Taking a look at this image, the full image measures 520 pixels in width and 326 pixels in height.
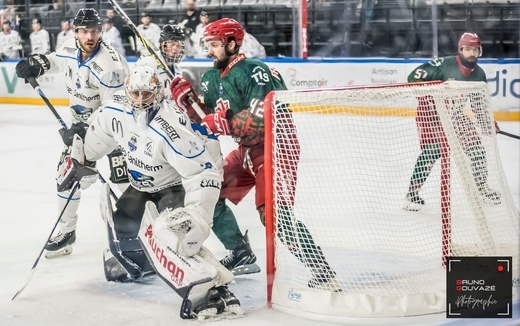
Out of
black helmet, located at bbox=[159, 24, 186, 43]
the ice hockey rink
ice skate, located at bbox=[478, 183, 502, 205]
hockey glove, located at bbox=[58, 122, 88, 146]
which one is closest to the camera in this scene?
the ice hockey rink

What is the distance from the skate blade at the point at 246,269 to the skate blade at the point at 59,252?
0.84 m

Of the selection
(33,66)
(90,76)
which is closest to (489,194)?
(90,76)

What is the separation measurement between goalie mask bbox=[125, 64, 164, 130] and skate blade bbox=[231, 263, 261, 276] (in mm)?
763

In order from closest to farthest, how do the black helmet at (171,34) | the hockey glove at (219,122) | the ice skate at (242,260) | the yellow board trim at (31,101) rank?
the hockey glove at (219,122) < the ice skate at (242,260) < the black helmet at (171,34) < the yellow board trim at (31,101)

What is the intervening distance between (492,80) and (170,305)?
5153 millimetres

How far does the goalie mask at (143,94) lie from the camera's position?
9.66ft

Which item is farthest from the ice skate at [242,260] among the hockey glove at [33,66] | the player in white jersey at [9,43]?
the player in white jersey at [9,43]

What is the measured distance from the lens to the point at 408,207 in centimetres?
374

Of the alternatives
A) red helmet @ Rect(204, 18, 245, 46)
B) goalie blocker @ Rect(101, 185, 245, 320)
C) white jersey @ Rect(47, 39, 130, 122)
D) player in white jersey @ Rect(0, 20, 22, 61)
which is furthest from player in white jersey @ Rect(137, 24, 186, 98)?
player in white jersey @ Rect(0, 20, 22, 61)

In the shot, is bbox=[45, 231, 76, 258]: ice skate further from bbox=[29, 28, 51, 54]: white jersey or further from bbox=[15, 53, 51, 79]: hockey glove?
bbox=[29, 28, 51, 54]: white jersey

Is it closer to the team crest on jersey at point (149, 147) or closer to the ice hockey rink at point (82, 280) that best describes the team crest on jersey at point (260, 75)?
the team crest on jersey at point (149, 147)

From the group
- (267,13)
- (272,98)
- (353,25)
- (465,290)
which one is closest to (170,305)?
(272,98)

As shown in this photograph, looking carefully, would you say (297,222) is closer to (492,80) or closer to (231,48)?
(231,48)

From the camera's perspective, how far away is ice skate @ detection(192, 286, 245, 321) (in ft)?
9.25
